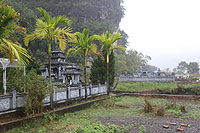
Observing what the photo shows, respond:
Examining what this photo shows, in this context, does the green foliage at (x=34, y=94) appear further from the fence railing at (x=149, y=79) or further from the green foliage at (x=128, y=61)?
the green foliage at (x=128, y=61)

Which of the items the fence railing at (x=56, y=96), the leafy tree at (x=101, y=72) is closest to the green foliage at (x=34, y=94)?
the fence railing at (x=56, y=96)

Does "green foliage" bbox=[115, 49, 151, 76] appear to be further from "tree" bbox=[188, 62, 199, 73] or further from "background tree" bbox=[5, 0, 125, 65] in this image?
"tree" bbox=[188, 62, 199, 73]

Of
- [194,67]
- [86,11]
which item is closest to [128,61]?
[86,11]

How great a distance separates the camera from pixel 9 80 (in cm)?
1008

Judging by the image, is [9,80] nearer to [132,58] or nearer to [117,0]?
[132,58]

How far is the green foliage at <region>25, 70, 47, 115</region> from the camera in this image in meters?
6.89

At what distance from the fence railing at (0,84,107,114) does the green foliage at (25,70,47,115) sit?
Result: 1.32 ft

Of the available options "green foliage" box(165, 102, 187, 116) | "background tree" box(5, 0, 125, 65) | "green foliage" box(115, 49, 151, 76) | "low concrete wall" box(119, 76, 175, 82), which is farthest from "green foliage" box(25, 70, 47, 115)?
"background tree" box(5, 0, 125, 65)

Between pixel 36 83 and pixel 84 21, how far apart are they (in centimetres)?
4445

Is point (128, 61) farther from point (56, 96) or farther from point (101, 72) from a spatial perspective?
point (56, 96)

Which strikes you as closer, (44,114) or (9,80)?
(44,114)

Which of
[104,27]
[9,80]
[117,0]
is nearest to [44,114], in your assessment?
[9,80]

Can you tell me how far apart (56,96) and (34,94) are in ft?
7.28

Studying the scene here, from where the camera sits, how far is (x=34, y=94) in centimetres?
699
